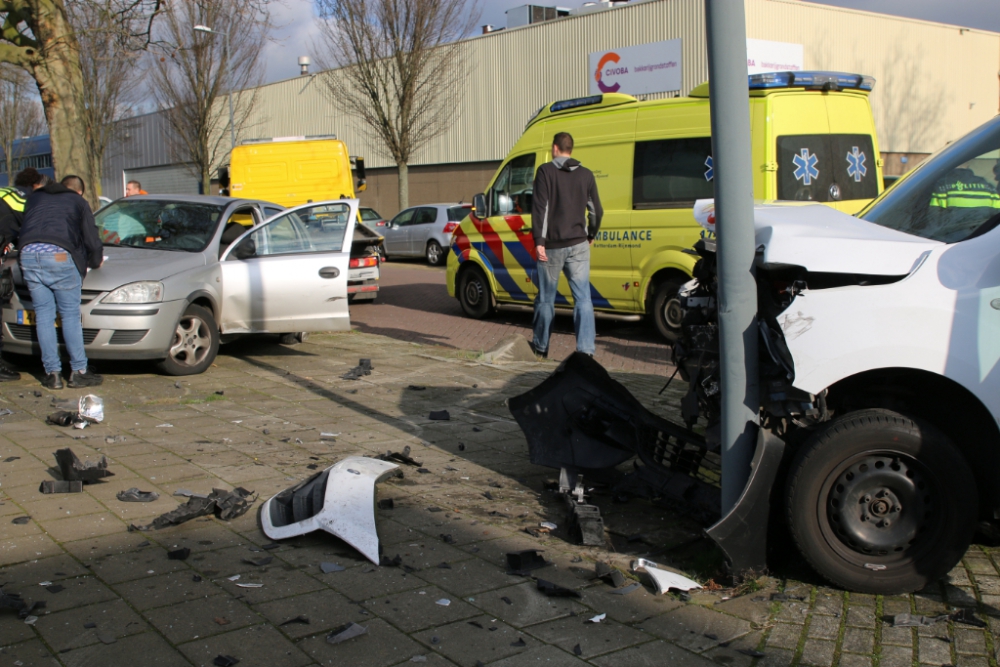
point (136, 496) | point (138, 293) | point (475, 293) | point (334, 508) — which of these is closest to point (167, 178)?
point (475, 293)

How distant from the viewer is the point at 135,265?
8078 mm

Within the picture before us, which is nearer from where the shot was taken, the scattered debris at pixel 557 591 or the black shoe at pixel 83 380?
the scattered debris at pixel 557 591

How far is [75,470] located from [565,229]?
16.2 ft

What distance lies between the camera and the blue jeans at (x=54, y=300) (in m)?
7.27

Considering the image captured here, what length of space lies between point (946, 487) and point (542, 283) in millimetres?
5410

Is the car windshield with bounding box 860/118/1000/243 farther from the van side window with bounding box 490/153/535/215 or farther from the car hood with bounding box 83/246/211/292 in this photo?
the van side window with bounding box 490/153/535/215

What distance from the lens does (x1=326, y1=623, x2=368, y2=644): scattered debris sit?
3.18 meters

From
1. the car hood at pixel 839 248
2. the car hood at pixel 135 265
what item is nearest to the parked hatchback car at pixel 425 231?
the car hood at pixel 135 265

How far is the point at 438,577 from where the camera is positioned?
3791 millimetres

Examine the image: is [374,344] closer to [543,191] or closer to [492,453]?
[543,191]

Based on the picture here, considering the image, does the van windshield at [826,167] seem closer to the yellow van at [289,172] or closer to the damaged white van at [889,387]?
the damaged white van at [889,387]

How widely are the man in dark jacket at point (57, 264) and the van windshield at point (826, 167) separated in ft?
22.0

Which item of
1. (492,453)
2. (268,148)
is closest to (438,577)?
(492,453)

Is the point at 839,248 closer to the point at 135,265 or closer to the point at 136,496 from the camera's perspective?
the point at 136,496
